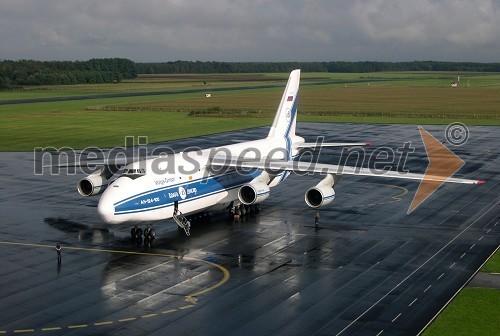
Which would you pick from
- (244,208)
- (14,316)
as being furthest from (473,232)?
(14,316)

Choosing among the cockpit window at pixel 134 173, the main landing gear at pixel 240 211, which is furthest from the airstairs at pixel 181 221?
the main landing gear at pixel 240 211

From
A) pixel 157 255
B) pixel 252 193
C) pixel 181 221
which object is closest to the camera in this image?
pixel 157 255

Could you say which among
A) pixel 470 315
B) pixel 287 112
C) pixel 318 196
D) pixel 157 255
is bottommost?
pixel 157 255

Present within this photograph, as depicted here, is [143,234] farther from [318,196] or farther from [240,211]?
[318,196]

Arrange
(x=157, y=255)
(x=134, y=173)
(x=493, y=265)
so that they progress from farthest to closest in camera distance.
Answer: (x=134, y=173)
(x=157, y=255)
(x=493, y=265)

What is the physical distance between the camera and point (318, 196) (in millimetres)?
42031

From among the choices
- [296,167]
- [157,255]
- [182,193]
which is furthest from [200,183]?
[157,255]

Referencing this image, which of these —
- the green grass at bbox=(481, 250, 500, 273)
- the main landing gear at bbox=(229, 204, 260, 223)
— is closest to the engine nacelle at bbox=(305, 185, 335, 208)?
the main landing gear at bbox=(229, 204, 260, 223)

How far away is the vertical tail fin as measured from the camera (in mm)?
52625

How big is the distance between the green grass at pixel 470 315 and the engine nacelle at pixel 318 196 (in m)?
12.8

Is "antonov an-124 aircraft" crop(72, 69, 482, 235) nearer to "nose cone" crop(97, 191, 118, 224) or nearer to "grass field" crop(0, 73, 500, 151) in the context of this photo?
"nose cone" crop(97, 191, 118, 224)

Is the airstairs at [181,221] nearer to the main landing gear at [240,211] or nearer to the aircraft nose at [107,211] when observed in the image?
the aircraft nose at [107,211]

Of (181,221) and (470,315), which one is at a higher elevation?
(181,221)

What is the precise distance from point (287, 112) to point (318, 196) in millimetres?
12979
